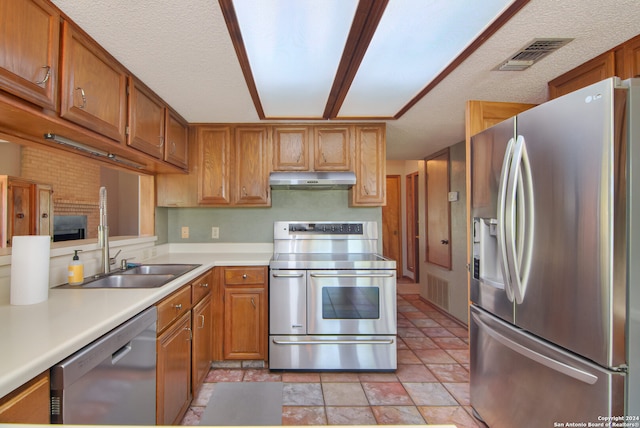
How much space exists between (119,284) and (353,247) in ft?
6.32

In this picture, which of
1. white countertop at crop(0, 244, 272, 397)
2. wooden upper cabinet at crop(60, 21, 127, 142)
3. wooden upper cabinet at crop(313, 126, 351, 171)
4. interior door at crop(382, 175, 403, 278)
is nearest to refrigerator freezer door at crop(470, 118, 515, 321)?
wooden upper cabinet at crop(313, 126, 351, 171)

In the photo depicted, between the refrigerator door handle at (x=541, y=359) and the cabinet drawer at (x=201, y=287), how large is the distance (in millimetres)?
1769

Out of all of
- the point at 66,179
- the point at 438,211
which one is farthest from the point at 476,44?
the point at 66,179

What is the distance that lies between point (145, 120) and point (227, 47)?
866 millimetres

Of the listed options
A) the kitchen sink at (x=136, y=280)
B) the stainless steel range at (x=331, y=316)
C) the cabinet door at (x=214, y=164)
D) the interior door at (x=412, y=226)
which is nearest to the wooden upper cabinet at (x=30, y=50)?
the kitchen sink at (x=136, y=280)

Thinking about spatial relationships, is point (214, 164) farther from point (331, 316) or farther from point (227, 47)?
point (331, 316)

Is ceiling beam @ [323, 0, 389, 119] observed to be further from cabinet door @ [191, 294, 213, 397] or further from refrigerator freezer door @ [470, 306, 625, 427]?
cabinet door @ [191, 294, 213, 397]

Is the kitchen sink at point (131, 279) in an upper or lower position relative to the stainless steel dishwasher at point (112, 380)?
upper

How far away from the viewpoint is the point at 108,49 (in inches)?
61.2

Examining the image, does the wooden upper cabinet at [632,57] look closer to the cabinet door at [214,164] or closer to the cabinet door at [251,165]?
the cabinet door at [251,165]

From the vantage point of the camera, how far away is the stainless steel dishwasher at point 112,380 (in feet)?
2.89

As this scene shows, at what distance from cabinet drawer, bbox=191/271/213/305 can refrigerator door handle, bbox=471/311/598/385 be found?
1.77 meters

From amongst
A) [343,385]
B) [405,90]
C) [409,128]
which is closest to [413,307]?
[343,385]

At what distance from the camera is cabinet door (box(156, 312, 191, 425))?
4.90ft
